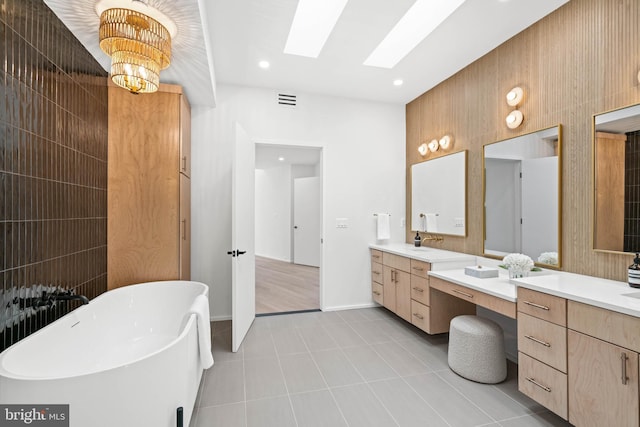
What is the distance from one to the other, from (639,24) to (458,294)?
204cm

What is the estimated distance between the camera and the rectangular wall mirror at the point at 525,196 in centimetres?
220

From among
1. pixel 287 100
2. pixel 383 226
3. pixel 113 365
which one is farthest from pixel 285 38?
pixel 113 365

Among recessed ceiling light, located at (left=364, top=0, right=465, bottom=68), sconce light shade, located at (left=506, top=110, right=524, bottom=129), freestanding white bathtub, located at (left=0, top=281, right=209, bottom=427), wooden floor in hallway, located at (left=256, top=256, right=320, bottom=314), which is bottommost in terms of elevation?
wooden floor in hallway, located at (left=256, top=256, right=320, bottom=314)

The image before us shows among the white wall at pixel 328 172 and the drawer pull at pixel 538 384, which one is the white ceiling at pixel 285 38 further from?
the drawer pull at pixel 538 384

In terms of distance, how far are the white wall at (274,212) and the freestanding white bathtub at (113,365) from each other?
16.1 feet

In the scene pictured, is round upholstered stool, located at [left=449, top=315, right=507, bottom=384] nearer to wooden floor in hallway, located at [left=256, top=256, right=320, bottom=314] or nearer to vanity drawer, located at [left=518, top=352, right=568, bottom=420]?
vanity drawer, located at [left=518, top=352, right=568, bottom=420]

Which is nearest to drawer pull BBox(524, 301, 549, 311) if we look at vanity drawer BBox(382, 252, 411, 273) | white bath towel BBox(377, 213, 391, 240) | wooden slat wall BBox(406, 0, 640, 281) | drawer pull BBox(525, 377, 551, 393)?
drawer pull BBox(525, 377, 551, 393)

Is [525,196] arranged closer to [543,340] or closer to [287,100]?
[543,340]

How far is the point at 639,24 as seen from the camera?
173cm

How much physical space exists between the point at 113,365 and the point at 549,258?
3.10m

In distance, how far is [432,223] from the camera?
3.47 metres

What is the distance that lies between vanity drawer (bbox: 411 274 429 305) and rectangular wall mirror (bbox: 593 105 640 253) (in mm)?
1261

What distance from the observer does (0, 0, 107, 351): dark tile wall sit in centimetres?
145

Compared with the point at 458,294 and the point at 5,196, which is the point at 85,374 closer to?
the point at 5,196
